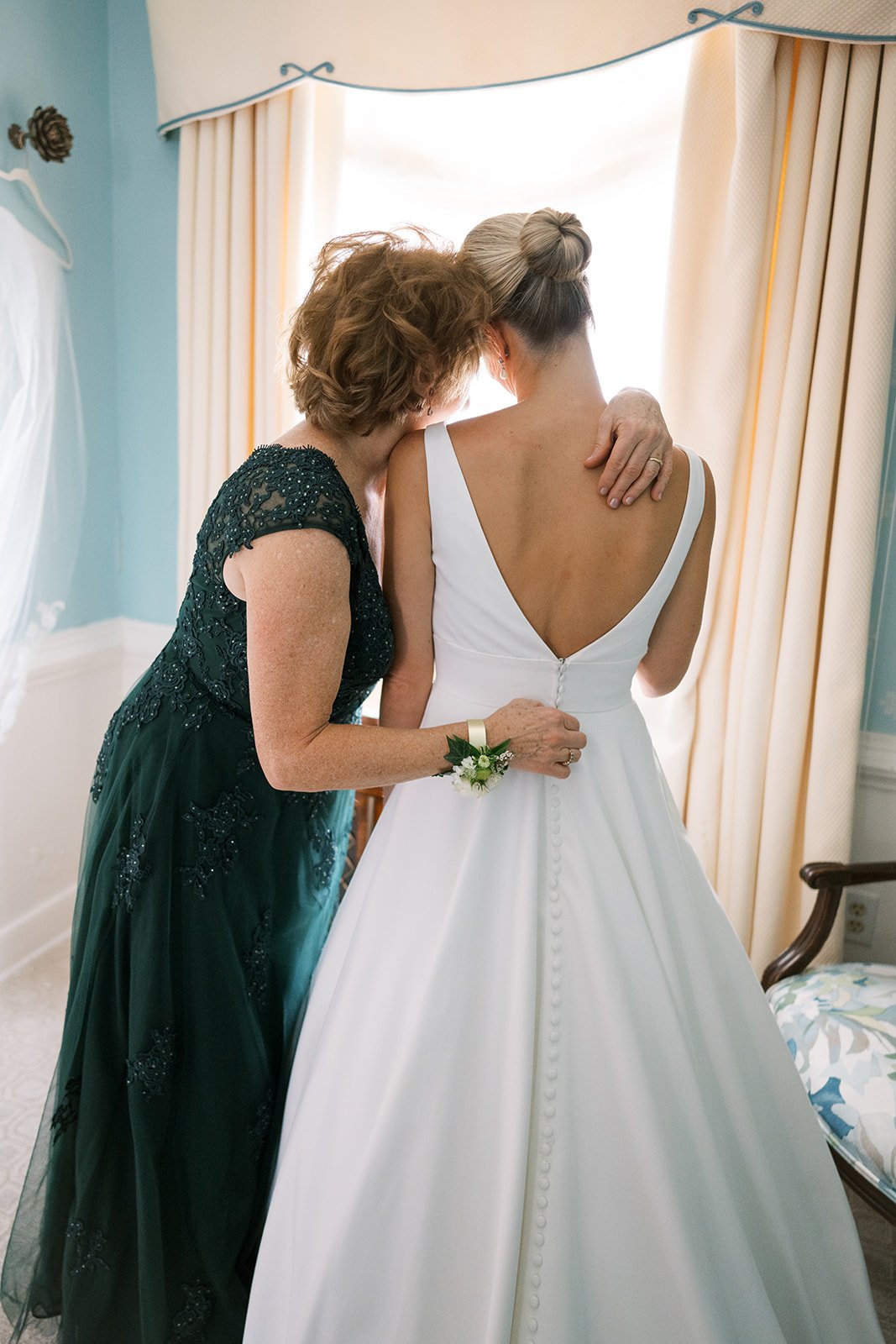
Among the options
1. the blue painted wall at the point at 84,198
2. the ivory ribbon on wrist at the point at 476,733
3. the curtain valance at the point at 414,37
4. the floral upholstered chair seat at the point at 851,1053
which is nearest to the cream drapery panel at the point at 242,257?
the curtain valance at the point at 414,37

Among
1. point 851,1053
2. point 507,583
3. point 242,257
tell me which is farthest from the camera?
point 242,257

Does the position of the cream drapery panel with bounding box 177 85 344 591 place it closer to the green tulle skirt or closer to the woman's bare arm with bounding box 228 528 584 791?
the green tulle skirt


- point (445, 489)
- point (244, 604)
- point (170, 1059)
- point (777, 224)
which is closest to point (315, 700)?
point (244, 604)

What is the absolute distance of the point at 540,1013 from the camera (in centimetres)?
122

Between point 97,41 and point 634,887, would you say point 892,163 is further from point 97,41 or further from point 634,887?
point 97,41

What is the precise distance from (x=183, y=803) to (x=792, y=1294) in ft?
3.59

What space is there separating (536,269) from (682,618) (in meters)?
0.58

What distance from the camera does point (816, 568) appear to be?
2.08m

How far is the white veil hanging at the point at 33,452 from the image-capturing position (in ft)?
7.82

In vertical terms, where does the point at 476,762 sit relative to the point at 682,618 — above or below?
below

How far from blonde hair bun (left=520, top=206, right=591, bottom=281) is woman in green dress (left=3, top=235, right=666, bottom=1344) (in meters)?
0.09

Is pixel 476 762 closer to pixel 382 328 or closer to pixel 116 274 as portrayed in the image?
pixel 382 328

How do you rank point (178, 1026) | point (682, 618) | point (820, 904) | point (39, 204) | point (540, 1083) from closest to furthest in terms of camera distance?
point (540, 1083), point (178, 1026), point (682, 618), point (820, 904), point (39, 204)

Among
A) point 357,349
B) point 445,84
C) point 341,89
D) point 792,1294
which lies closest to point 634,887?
point 792,1294
